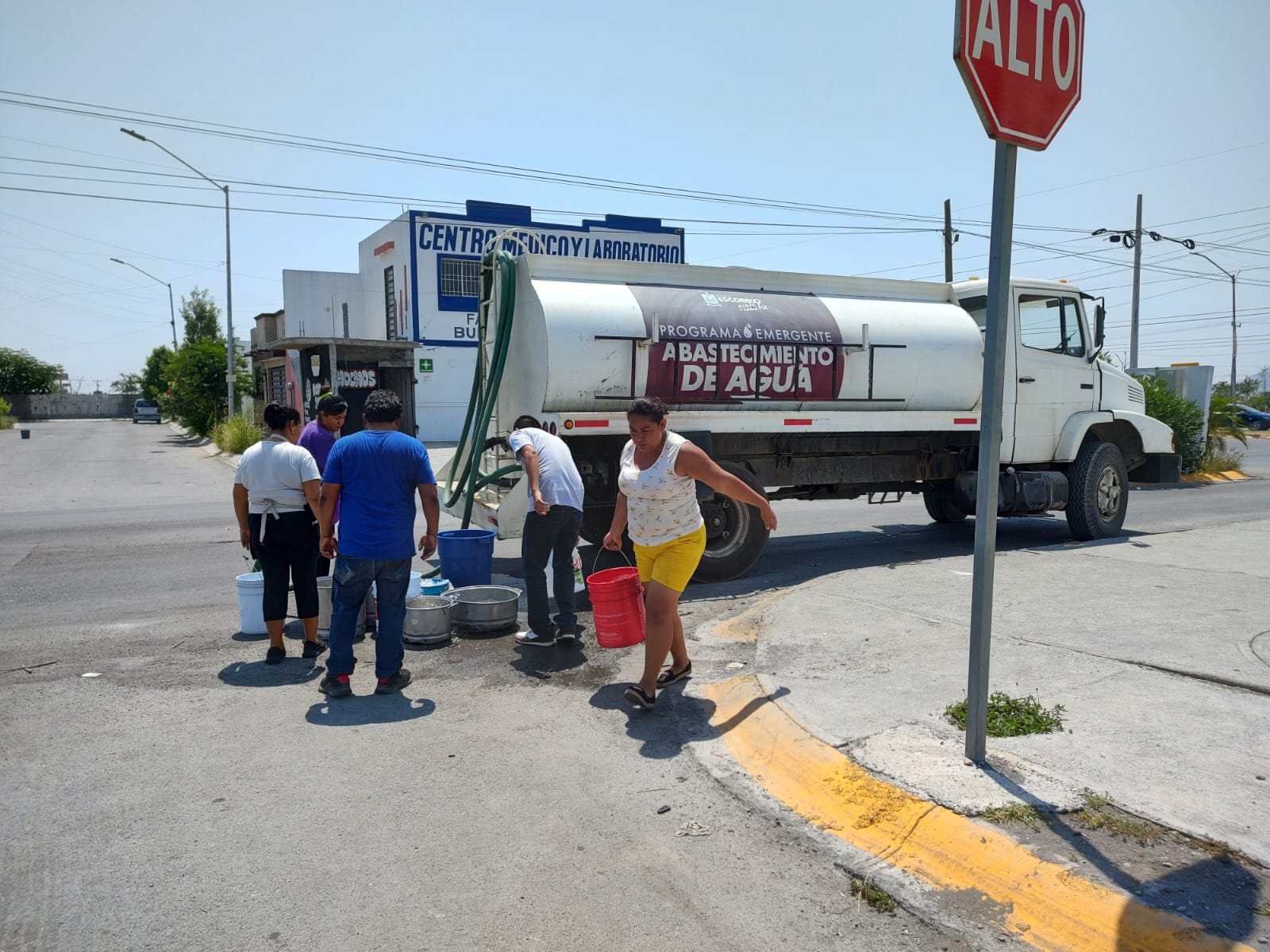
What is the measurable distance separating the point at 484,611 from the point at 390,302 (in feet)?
95.2

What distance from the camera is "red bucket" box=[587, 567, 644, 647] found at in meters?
5.32

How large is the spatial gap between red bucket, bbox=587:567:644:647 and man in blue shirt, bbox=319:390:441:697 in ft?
3.72

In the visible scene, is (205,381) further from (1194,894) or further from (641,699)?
(1194,894)

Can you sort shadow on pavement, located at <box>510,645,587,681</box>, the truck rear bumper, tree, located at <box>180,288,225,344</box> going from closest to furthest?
shadow on pavement, located at <box>510,645,587,681</box> < the truck rear bumper < tree, located at <box>180,288,225,344</box>

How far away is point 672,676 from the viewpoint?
5297 mm

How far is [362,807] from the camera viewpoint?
12.3 feet

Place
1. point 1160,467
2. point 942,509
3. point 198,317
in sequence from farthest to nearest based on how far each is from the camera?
1. point 198,317
2. point 942,509
3. point 1160,467

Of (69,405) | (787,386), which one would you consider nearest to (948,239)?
(787,386)

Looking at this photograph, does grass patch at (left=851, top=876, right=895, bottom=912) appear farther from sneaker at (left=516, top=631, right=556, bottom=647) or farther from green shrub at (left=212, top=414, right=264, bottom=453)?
green shrub at (left=212, top=414, right=264, bottom=453)

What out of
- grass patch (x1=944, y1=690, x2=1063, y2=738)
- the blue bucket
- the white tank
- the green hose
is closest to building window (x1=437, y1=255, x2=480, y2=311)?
the green hose

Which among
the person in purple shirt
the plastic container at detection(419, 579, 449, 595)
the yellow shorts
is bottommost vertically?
the plastic container at detection(419, 579, 449, 595)

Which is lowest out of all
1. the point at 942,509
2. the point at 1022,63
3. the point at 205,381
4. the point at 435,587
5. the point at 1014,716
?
the point at 1014,716

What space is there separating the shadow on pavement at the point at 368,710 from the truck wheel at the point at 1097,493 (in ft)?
27.3

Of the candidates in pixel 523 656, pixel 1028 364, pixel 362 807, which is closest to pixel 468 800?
pixel 362 807
